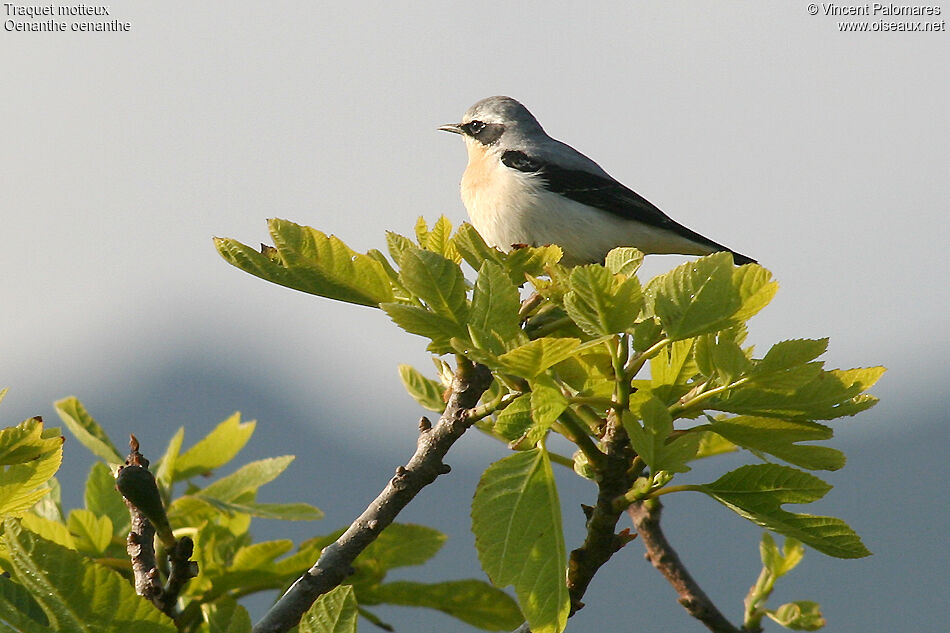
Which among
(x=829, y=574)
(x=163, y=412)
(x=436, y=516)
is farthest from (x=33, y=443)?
(x=163, y=412)

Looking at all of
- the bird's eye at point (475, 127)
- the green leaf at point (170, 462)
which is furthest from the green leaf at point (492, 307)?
the bird's eye at point (475, 127)

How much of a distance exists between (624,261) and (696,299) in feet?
0.76

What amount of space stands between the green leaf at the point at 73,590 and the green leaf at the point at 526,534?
0.74 meters

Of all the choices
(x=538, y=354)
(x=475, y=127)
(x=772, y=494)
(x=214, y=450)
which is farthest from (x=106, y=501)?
(x=475, y=127)

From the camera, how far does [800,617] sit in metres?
4.26

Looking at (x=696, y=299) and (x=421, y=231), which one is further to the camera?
(x=421, y=231)

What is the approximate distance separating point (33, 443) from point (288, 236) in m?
0.79

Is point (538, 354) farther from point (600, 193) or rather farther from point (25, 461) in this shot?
point (600, 193)

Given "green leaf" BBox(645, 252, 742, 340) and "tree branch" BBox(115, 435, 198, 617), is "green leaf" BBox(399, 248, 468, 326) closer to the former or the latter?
"green leaf" BBox(645, 252, 742, 340)

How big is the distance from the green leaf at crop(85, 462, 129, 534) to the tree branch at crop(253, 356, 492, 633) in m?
1.18

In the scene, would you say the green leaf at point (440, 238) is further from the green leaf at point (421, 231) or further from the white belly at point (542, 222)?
the white belly at point (542, 222)

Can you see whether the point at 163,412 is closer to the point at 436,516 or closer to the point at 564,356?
the point at 436,516

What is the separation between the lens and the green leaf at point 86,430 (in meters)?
3.71

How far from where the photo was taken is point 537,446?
2785mm
